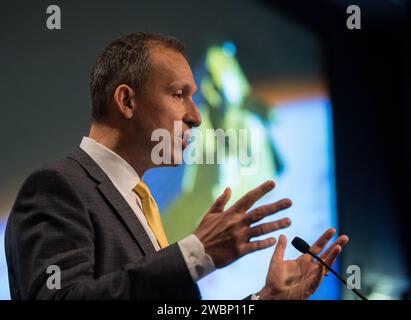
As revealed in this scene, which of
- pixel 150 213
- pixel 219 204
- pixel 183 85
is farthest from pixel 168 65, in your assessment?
pixel 219 204

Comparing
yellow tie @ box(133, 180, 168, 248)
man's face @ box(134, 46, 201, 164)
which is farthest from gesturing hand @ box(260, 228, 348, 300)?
man's face @ box(134, 46, 201, 164)

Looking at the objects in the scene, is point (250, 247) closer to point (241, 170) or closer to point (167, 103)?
point (167, 103)

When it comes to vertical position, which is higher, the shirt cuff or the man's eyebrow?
the man's eyebrow

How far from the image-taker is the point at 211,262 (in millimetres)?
963

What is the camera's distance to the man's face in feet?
4.64

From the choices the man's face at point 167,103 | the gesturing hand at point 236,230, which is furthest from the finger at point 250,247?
the man's face at point 167,103

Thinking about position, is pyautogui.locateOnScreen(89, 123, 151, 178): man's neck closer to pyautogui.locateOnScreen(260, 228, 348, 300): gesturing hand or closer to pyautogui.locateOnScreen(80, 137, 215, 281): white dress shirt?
pyautogui.locateOnScreen(80, 137, 215, 281): white dress shirt

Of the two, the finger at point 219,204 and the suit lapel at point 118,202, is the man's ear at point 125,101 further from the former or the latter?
the finger at point 219,204

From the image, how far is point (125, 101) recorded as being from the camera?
143 cm

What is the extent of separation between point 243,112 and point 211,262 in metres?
1.74

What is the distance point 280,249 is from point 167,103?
459 millimetres

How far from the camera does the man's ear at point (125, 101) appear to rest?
1422 millimetres
